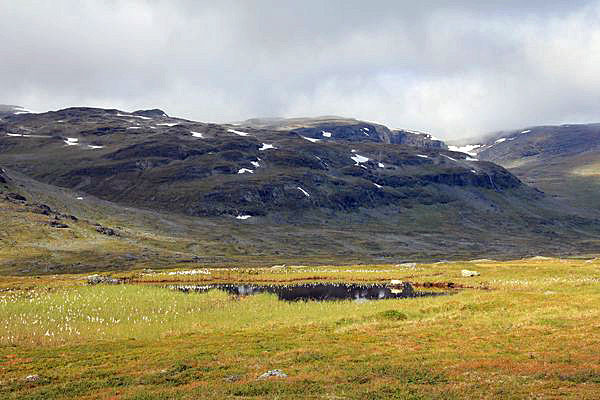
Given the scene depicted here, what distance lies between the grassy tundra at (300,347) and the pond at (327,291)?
8694mm

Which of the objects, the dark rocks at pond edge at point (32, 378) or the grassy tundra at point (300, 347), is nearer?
the grassy tundra at point (300, 347)

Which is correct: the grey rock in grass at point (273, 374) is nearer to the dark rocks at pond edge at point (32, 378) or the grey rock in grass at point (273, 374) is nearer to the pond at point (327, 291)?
the dark rocks at pond edge at point (32, 378)

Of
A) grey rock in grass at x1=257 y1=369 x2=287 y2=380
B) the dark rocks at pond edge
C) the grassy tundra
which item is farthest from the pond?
the dark rocks at pond edge

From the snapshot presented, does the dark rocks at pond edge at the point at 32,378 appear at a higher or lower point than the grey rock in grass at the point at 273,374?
higher

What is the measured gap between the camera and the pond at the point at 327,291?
7569 centimetres

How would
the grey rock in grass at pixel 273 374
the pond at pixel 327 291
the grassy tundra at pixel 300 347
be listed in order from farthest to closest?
the pond at pixel 327 291, the grey rock in grass at pixel 273 374, the grassy tundra at pixel 300 347

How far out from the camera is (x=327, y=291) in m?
83.2

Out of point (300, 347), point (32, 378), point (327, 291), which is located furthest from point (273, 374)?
point (327, 291)

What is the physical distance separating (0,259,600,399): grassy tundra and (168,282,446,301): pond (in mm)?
8694

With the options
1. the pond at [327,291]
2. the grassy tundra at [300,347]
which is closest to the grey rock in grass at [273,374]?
the grassy tundra at [300,347]

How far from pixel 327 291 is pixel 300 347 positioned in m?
45.7

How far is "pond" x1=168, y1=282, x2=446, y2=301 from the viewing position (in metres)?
75.7

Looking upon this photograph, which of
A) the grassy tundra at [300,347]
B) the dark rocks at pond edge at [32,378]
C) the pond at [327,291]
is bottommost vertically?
the pond at [327,291]

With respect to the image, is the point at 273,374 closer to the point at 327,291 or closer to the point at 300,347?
the point at 300,347
